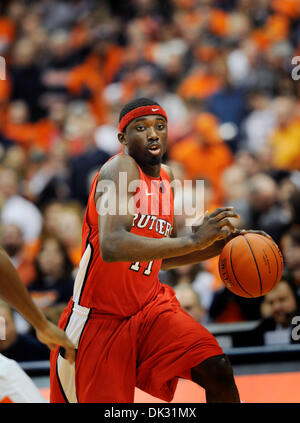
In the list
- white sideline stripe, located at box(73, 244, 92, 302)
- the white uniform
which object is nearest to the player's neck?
white sideline stripe, located at box(73, 244, 92, 302)

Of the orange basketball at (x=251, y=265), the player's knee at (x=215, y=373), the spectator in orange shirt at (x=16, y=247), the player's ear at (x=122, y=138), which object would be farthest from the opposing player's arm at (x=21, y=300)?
the spectator in orange shirt at (x=16, y=247)

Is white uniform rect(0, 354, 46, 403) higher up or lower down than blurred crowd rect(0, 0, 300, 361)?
lower down

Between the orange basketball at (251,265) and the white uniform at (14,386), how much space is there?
3.71 ft

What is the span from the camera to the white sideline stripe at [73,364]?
3.12m

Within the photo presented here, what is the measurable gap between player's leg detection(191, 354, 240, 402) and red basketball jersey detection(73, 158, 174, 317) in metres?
0.49

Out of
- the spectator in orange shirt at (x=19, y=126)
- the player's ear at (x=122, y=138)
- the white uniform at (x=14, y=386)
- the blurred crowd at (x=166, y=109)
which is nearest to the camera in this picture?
the white uniform at (x=14, y=386)

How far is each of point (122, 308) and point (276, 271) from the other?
81 centimetres

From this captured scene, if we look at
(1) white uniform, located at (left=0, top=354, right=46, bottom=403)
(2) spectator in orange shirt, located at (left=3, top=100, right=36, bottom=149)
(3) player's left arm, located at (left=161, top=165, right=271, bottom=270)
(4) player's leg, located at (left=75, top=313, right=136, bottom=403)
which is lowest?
(1) white uniform, located at (left=0, top=354, right=46, bottom=403)

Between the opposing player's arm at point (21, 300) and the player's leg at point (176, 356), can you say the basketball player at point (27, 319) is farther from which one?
the player's leg at point (176, 356)

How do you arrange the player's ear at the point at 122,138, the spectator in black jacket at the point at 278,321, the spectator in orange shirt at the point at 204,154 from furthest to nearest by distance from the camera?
1. the spectator in orange shirt at the point at 204,154
2. the spectator in black jacket at the point at 278,321
3. the player's ear at the point at 122,138

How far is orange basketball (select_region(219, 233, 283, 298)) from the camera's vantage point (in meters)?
3.10

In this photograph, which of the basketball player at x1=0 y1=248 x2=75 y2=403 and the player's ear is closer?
the basketball player at x1=0 y1=248 x2=75 y2=403

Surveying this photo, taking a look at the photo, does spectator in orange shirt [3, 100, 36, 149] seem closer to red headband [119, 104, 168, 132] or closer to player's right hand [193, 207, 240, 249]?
red headband [119, 104, 168, 132]

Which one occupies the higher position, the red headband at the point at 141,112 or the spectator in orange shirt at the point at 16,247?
the spectator in orange shirt at the point at 16,247
